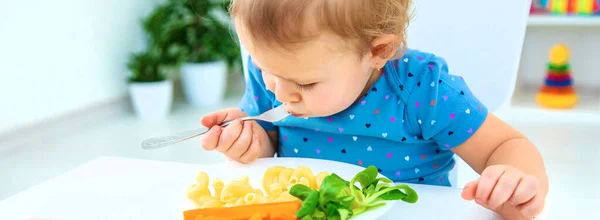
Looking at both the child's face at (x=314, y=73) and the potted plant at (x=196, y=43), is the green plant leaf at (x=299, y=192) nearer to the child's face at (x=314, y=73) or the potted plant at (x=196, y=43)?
the child's face at (x=314, y=73)

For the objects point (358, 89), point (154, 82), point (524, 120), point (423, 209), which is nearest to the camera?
point (423, 209)

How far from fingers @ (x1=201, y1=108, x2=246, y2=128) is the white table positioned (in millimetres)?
64

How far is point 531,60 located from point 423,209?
8.29 feet

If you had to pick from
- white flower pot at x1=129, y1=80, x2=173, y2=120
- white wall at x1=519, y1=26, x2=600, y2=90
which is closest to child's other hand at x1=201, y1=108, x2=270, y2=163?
white flower pot at x1=129, y1=80, x2=173, y2=120

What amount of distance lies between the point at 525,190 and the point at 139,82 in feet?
7.95

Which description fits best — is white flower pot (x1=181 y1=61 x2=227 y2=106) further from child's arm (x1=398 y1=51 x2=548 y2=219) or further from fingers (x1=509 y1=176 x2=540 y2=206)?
fingers (x1=509 y1=176 x2=540 y2=206)

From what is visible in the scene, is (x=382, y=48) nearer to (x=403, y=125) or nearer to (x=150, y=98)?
(x=403, y=125)

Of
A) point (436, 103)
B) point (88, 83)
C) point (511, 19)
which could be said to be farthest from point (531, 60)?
point (436, 103)

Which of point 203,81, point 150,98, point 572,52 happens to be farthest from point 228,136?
point 572,52

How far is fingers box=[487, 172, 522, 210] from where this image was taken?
54 cm

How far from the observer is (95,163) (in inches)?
30.0

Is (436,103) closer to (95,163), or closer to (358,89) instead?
(358,89)

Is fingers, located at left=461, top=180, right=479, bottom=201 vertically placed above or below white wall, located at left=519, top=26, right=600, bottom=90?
above

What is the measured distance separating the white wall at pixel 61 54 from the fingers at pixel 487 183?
2.06 m
